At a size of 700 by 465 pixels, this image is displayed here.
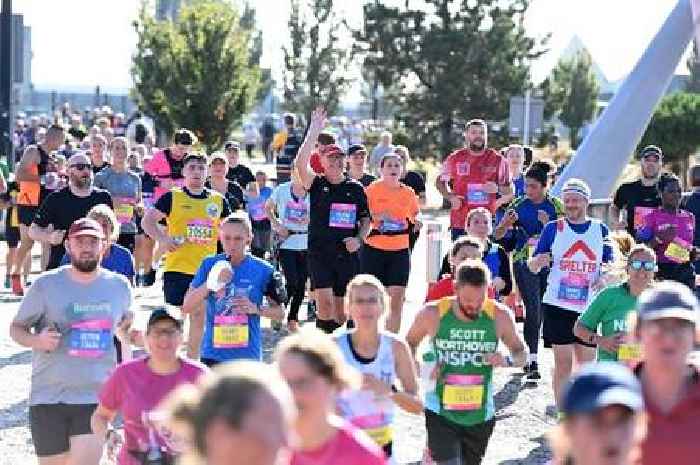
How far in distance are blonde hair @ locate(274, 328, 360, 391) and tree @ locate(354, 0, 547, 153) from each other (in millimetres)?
37662

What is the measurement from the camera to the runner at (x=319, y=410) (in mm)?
4883

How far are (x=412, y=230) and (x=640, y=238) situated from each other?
2276 millimetres

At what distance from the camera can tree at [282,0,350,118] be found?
4694 centimetres

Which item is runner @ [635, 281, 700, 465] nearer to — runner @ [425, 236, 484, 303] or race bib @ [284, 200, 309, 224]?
runner @ [425, 236, 484, 303]

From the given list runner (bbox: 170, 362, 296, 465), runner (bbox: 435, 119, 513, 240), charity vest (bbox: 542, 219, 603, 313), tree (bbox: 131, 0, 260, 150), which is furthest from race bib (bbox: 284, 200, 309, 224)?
tree (bbox: 131, 0, 260, 150)

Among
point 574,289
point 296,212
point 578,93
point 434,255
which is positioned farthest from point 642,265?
point 578,93

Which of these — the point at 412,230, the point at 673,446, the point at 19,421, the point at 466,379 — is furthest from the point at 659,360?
the point at 412,230

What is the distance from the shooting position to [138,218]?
700 inches

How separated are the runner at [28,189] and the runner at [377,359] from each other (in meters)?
10.7

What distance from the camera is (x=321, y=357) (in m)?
4.92

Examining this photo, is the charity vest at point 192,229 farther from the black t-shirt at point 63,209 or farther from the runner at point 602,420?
the runner at point 602,420

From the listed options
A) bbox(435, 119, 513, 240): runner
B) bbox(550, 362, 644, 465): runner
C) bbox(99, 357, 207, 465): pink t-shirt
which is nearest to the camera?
bbox(550, 362, 644, 465): runner

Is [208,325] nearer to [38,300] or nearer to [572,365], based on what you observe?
[38,300]

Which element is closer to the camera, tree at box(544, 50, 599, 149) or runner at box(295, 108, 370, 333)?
runner at box(295, 108, 370, 333)
